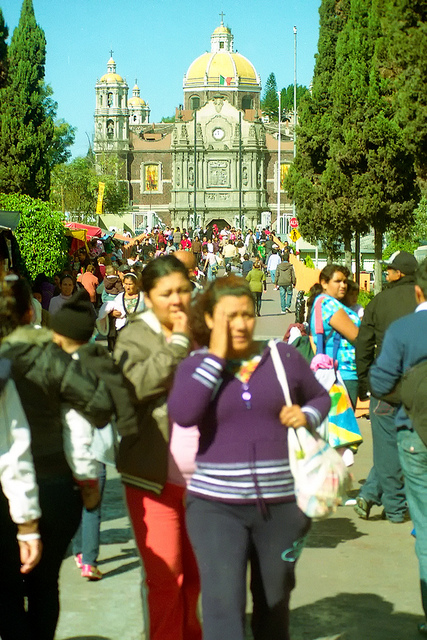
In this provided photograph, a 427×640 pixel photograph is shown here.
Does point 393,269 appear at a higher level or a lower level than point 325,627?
higher

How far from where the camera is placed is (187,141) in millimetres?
106875

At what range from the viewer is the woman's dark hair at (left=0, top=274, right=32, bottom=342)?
3734 millimetres

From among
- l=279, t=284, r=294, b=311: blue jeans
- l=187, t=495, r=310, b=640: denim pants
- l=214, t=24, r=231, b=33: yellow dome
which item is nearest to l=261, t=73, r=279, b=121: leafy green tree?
l=214, t=24, r=231, b=33: yellow dome

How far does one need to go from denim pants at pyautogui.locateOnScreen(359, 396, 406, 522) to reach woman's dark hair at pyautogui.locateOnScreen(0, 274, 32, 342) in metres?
3.17

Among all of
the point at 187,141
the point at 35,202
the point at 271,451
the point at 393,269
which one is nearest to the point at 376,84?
the point at 35,202

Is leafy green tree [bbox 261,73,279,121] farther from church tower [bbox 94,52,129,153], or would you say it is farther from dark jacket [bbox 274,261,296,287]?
dark jacket [bbox 274,261,296,287]

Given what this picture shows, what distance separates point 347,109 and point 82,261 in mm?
7464

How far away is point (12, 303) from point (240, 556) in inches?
51.1

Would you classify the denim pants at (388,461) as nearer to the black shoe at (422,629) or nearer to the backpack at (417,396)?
the black shoe at (422,629)

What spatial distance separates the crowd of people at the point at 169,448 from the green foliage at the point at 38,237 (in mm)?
15274

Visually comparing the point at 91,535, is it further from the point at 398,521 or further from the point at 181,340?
the point at 398,521

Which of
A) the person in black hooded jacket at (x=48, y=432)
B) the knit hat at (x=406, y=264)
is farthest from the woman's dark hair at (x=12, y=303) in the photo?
the knit hat at (x=406, y=264)

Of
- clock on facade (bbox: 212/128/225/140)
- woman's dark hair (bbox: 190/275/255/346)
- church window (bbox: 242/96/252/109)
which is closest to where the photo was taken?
woman's dark hair (bbox: 190/275/255/346)

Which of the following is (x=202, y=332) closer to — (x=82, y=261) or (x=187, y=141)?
(x=82, y=261)
